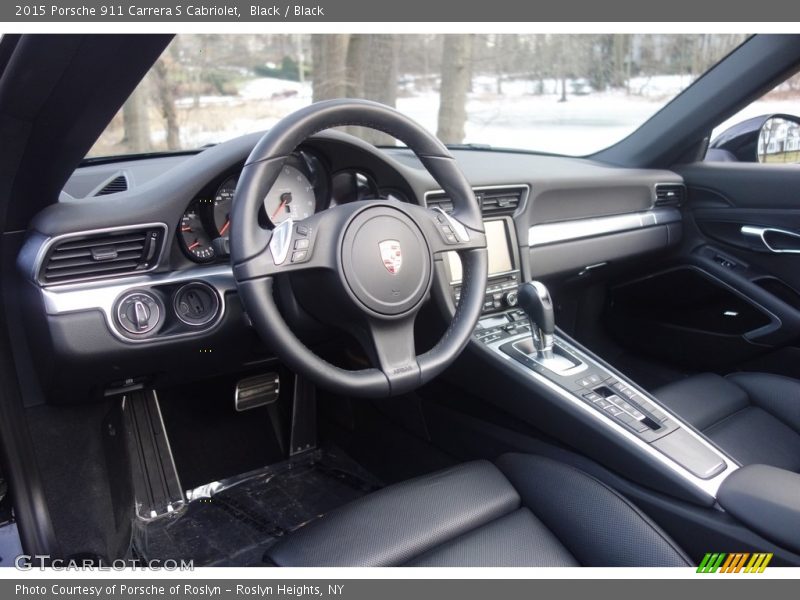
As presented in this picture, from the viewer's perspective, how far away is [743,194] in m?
2.67

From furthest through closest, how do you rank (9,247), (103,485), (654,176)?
(654,176) → (103,485) → (9,247)

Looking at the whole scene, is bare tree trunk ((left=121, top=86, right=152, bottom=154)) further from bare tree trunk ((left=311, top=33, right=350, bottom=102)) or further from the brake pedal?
the brake pedal

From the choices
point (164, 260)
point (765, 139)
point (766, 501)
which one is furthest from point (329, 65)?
point (766, 501)

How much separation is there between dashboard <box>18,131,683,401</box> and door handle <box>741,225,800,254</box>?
1.06 meters

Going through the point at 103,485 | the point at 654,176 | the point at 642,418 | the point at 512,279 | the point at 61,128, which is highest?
the point at 61,128

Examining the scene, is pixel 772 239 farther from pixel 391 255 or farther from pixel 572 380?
pixel 391 255

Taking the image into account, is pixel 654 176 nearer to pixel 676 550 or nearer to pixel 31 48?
pixel 676 550

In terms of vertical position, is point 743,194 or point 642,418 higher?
point 743,194

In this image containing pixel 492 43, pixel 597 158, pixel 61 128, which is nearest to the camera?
pixel 61 128

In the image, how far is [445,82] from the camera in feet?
16.3

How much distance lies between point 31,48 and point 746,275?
2.49 m

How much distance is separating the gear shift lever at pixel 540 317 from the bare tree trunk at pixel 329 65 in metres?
2.85

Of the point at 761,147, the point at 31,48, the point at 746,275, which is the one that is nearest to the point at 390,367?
the point at 31,48

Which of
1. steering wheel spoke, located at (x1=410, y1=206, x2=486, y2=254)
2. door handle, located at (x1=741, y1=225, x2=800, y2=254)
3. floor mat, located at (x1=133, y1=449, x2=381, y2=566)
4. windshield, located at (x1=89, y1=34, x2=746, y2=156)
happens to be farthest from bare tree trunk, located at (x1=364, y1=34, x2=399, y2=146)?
steering wheel spoke, located at (x1=410, y1=206, x2=486, y2=254)
